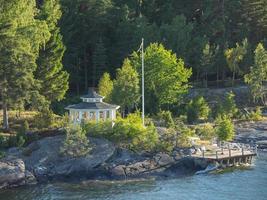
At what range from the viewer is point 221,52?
9725 centimetres

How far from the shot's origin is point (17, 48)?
68250 mm

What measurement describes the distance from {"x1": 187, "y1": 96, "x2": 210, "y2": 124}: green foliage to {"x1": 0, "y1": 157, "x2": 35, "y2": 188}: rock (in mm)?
28114

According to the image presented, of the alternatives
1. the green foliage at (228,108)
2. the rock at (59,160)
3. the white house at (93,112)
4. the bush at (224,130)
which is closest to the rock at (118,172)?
the rock at (59,160)

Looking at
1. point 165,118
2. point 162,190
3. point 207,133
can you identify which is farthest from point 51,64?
point 162,190

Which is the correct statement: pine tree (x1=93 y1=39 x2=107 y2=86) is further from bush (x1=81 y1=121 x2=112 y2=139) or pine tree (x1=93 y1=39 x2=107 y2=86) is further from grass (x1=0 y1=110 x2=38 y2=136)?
bush (x1=81 y1=121 x2=112 y2=139)

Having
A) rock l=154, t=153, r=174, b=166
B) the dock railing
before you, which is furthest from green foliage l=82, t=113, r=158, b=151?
the dock railing

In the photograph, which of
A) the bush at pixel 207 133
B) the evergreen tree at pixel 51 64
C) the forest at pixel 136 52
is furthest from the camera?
the evergreen tree at pixel 51 64

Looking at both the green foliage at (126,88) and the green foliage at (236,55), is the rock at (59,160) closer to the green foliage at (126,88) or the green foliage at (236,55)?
the green foliage at (126,88)

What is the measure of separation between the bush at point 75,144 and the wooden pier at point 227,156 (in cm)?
980

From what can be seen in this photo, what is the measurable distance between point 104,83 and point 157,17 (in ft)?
90.7

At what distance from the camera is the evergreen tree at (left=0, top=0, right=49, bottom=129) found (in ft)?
222

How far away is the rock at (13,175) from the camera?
55675mm

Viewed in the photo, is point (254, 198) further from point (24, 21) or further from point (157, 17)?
point (157, 17)

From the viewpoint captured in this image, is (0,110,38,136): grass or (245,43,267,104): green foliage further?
(245,43,267,104): green foliage
